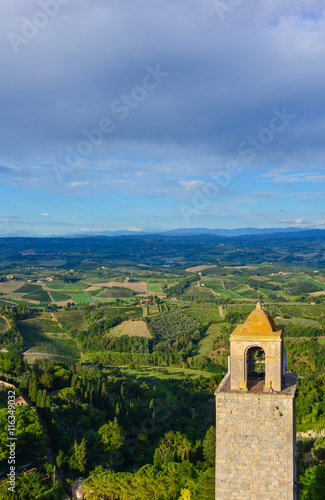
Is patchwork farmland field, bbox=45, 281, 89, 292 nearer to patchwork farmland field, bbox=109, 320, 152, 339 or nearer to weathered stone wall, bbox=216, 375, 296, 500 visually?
patchwork farmland field, bbox=109, 320, 152, 339

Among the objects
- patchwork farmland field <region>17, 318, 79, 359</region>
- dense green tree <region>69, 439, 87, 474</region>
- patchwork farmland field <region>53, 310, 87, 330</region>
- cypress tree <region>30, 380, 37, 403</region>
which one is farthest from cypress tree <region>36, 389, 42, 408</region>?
patchwork farmland field <region>53, 310, 87, 330</region>

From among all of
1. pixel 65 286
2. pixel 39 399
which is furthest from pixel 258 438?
pixel 65 286

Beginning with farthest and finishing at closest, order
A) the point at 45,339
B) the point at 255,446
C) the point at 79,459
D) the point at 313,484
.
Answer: the point at 45,339 < the point at 79,459 < the point at 313,484 < the point at 255,446

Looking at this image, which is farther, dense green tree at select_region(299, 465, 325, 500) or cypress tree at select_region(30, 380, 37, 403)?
cypress tree at select_region(30, 380, 37, 403)

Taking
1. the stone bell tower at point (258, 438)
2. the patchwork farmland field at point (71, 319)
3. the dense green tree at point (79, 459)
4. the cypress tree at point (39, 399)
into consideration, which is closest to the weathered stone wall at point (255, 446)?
the stone bell tower at point (258, 438)

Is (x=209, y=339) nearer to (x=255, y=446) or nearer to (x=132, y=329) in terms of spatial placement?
(x=132, y=329)
